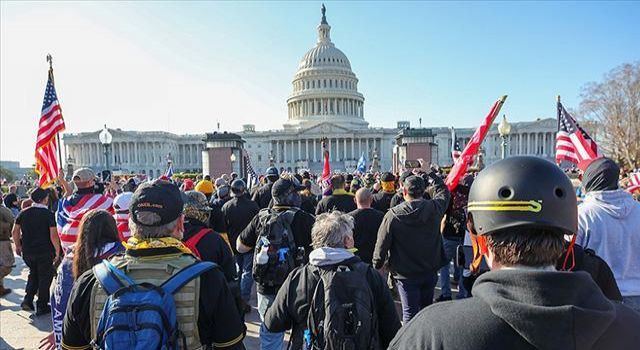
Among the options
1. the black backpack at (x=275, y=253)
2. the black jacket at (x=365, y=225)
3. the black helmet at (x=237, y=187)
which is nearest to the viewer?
the black backpack at (x=275, y=253)

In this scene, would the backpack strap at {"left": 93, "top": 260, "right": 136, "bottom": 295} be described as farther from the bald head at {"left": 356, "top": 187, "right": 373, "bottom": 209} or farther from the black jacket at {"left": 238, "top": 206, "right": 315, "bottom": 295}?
the bald head at {"left": 356, "top": 187, "right": 373, "bottom": 209}

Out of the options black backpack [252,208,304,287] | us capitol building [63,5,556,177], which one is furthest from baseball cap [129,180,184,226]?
us capitol building [63,5,556,177]

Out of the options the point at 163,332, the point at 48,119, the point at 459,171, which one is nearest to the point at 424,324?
the point at 163,332

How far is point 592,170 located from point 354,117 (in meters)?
98.6

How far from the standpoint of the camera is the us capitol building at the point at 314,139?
293ft

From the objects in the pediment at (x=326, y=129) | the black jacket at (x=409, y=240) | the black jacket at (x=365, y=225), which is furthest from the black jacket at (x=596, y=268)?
the pediment at (x=326, y=129)

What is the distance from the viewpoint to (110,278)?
2355 mm

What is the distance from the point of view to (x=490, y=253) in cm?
160

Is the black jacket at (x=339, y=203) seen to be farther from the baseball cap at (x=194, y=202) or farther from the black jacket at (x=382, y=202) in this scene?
the baseball cap at (x=194, y=202)

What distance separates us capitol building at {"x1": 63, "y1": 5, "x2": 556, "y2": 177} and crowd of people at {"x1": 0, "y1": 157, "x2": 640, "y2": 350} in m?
79.6

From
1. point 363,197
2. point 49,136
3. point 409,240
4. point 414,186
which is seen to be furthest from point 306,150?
point 409,240

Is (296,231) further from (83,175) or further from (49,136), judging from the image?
(49,136)

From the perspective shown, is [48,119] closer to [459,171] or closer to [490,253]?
[459,171]

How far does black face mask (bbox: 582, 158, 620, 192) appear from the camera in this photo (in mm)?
3793
